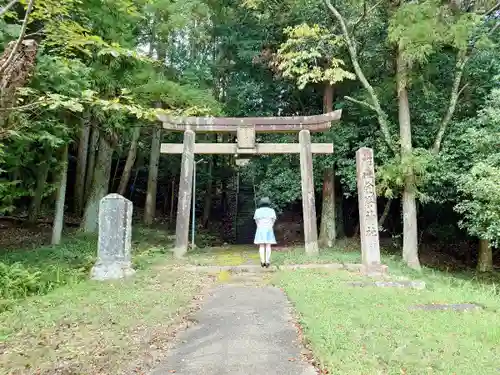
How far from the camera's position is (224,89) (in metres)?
17.9

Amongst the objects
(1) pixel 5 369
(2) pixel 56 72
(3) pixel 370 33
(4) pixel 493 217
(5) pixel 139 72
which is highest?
(3) pixel 370 33

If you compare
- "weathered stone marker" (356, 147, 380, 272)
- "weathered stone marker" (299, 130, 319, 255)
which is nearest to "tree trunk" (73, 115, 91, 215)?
"weathered stone marker" (299, 130, 319, 255)

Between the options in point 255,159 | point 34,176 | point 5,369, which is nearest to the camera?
point 5,369

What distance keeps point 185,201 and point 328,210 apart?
548 centimetres

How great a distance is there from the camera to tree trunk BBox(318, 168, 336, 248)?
13914 mm

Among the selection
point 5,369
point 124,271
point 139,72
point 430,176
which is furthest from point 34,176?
point 430,176

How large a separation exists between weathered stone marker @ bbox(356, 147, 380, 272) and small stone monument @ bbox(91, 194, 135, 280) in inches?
207

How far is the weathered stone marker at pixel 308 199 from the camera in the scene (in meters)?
10.7

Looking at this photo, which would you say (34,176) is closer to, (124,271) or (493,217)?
(124,271)

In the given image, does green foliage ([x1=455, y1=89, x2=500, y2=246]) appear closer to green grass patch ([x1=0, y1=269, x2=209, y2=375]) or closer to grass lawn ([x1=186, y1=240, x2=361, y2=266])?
grass lawn ([x1=186, y1=240, x2=361, y2=266])

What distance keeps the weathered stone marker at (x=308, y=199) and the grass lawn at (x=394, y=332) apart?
12.3ft

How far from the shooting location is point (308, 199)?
11.0 m

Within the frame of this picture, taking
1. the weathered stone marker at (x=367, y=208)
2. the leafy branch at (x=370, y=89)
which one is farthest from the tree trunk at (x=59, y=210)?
the leafy branch at (x=370, y=89)

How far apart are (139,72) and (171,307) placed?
26.7 feet
